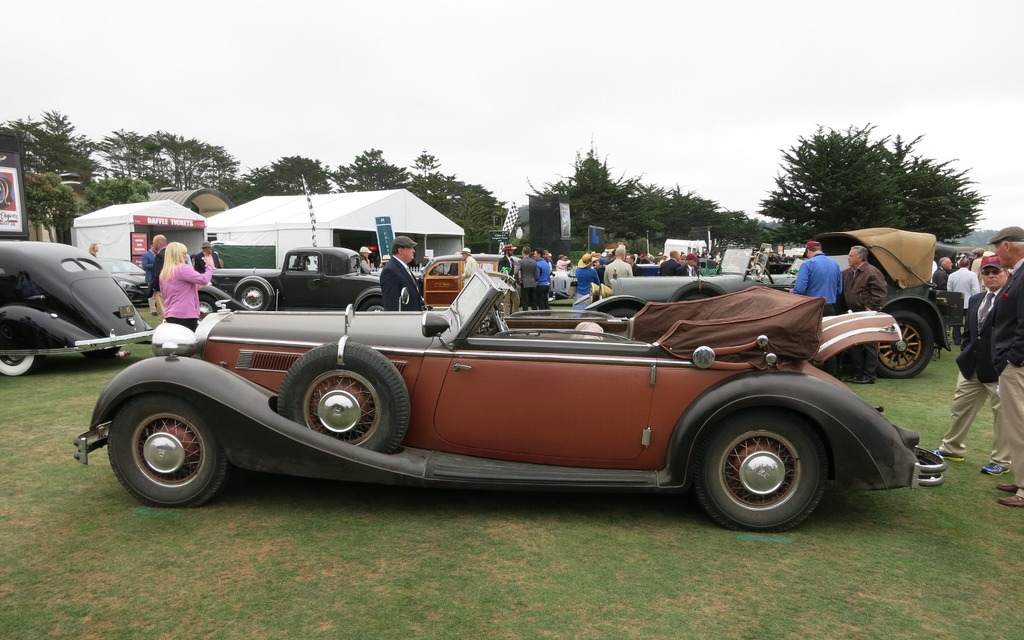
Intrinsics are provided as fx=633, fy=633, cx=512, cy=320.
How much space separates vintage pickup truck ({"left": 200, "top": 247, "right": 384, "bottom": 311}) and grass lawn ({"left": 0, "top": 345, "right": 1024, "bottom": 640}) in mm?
10100

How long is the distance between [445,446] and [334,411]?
2.26ft

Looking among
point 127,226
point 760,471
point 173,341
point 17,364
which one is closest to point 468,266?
point 17,364

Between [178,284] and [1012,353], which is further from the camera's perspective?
[178,284]

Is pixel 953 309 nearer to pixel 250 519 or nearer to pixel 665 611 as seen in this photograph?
pixel 665 611

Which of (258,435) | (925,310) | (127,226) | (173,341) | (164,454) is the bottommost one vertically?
(164,454)

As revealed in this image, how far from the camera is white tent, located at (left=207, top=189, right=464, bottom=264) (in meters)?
23.8

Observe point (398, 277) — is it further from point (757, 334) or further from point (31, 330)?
point (31, 330)

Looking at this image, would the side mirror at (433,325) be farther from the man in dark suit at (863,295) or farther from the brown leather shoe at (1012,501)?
the man in dark suit at (863,295)

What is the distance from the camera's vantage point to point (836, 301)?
8703 mm

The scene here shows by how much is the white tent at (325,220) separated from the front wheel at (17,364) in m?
15.8

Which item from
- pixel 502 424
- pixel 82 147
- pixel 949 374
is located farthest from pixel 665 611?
pixel 82 147

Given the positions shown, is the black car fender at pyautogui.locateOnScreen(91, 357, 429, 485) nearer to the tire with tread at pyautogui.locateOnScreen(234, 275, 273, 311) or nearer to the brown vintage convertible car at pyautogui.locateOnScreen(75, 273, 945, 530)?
the brown vintage convertible car at pyautogui.locateOnScreen(75, 273, 945, 530)

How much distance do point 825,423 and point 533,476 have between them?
1.64 m

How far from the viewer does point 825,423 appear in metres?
3.48
